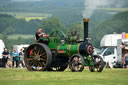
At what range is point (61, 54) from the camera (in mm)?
20078

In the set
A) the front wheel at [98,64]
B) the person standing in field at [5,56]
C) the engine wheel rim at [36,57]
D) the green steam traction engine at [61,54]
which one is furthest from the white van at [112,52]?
the front wheel at [98,64]

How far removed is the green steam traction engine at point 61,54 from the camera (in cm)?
1902

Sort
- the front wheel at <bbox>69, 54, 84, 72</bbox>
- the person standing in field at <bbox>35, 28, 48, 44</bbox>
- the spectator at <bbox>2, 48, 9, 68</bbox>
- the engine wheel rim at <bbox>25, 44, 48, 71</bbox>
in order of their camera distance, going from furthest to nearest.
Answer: the spectator at <bbox>2, 48, 9, 68</bbox> → the person standing in field at <bbox>35, 28, 48, 44</bbox> → the engine wheel rim at <bbox>25, 44, 48, 71</bbox> → the front wheel at <bbox>69, 54, 84, 72</bbox>

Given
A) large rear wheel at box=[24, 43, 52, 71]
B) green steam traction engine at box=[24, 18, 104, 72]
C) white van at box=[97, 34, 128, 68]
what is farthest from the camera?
white van at box=[97, 34, 128, 68]

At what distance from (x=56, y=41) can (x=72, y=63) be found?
1.69 meters

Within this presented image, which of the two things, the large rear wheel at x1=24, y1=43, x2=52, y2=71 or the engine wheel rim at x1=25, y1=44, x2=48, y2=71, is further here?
the engine wheel rim at x1=25, y1=44, x2=48, y2=71

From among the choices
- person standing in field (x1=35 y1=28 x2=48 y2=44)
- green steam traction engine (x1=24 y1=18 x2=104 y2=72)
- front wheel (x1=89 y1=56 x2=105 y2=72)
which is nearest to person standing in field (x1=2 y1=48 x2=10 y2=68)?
green steam traction engine (x1=24 y1=18 x2=104 y2=72)

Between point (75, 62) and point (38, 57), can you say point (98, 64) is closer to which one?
point (75, 62)

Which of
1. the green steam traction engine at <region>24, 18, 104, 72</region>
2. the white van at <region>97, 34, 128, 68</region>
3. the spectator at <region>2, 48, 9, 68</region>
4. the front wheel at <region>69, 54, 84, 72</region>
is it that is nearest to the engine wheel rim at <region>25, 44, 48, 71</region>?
the green steam traction engine at <region>24, 18, 104, 72</region>

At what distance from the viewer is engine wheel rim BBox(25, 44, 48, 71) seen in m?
19.8

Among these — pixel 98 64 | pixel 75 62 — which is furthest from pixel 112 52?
pixel 75 62

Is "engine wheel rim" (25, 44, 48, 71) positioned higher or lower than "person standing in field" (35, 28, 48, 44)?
lower

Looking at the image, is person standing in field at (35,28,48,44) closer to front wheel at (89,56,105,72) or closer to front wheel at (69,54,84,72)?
front wheel at (69,54,84,72)

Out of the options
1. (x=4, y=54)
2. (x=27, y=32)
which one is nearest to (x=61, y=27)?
(x=27, y=32)
